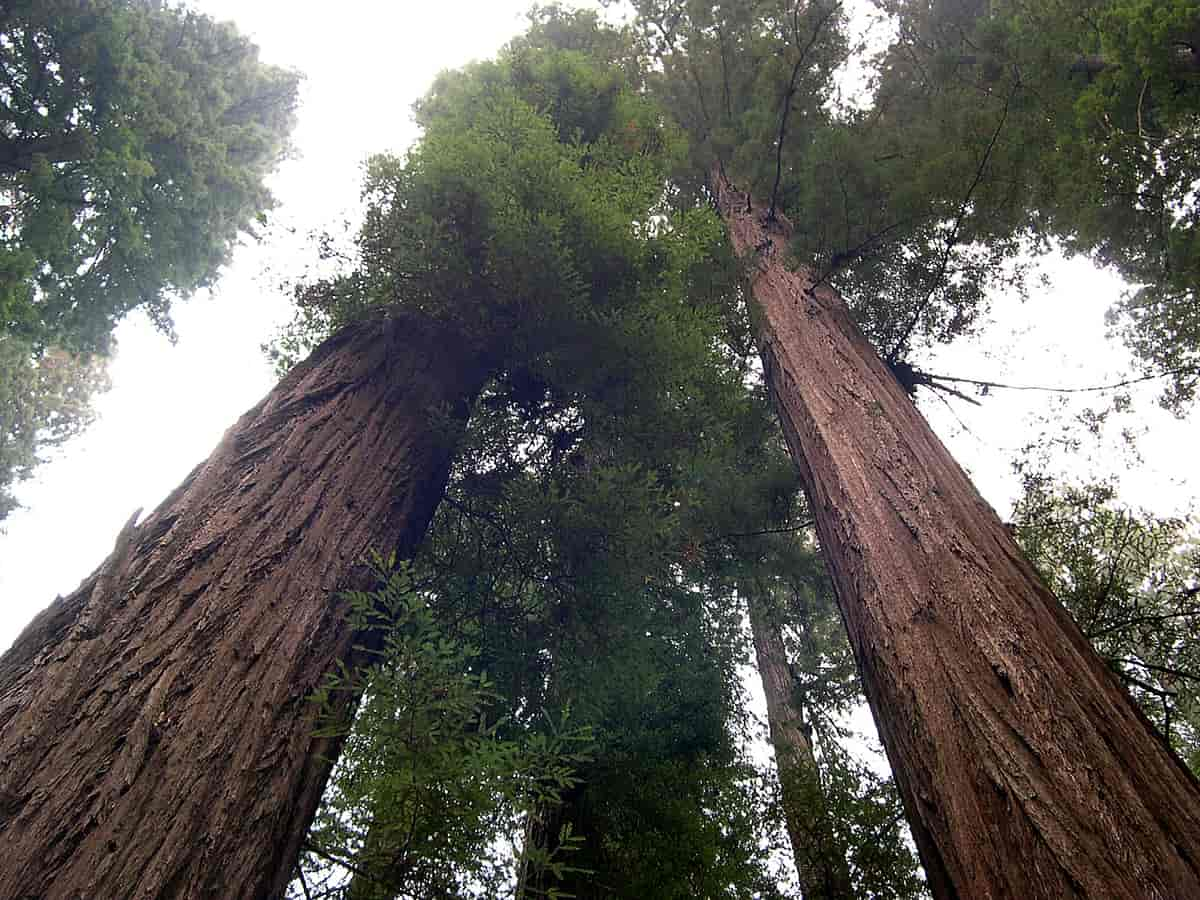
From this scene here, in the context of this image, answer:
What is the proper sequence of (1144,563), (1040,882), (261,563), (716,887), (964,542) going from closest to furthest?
1. (1040,882)
2. (261,563)
3. (964,542)
4. (716,887)
5. (1144,563)

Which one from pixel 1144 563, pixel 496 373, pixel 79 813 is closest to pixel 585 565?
pixel 496 373

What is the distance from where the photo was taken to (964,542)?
2.84m

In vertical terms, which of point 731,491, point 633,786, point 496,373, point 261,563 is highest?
point 731,491

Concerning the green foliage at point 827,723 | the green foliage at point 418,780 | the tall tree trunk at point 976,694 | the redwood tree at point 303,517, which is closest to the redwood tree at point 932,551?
the tall tree trunk at point 976,694

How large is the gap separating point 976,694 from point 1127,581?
265 cm

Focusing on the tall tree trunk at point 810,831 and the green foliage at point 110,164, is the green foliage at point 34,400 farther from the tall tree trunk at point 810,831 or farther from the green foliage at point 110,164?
the tall tree trunk at point 810,831

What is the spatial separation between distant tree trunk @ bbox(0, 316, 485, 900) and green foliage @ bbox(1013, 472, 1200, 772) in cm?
385

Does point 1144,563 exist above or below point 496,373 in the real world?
below

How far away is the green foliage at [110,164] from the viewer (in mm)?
7457

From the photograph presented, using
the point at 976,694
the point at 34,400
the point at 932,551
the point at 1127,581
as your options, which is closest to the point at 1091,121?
the point at 1127,581

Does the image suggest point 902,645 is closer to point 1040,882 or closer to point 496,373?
point 1040,882

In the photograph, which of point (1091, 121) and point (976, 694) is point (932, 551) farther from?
point (1091, 121)

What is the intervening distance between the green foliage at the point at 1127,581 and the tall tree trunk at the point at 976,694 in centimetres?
138

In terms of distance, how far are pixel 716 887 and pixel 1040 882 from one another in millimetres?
2533
